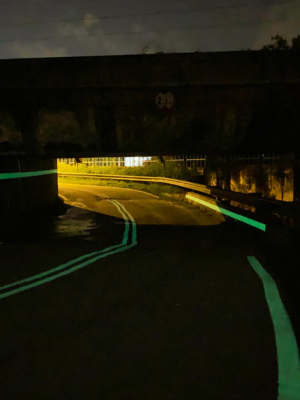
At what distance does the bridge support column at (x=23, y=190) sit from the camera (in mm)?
14219

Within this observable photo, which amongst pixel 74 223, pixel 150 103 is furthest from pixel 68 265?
pixel 74 223

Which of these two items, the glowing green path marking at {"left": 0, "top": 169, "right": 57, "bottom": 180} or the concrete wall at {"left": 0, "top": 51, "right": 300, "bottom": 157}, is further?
the glowing green path marking at {"left": 0, "top": 169, "right": 57, "bottom": 180}

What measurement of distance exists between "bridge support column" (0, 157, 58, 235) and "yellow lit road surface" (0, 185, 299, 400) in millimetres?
5006

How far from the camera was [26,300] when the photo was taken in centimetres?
614

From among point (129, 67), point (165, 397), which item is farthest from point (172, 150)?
point (165, 397)

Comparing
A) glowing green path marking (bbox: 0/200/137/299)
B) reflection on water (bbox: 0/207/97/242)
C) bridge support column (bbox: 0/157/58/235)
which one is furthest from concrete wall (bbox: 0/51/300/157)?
glowing green path marking (bbox: 0/200/137/299)

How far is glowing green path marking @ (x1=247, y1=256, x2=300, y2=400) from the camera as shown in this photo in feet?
12.2

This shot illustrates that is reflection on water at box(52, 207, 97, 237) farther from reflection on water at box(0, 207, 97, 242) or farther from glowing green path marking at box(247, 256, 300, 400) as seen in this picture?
glowing green path marking at box(247, 256, 300, 400)

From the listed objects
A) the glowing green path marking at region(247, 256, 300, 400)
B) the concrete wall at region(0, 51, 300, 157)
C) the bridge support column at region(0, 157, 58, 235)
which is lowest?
the glowing green path marking at region(247, 256, 300, 400)

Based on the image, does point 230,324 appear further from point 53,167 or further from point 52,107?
point 53,167

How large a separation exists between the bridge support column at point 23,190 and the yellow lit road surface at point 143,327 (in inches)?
197

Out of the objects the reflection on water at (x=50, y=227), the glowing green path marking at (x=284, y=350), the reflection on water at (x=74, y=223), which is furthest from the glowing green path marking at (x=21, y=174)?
the glowing green path marking at (x=284, y=350)

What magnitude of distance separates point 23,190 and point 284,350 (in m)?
13.2

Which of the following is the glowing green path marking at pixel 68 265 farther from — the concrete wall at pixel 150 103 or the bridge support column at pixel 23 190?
the bridge support column at pixel 23 190
